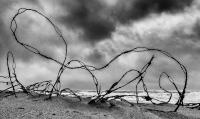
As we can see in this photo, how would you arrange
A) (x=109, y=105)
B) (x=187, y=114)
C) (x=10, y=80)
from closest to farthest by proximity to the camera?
1. (x=109, y=105)
2. (x=187, y=114)
3. (x=10, y=80)

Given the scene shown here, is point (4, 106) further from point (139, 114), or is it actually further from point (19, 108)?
point (139, 114)

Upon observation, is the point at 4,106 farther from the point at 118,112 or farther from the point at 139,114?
the point at 139,114

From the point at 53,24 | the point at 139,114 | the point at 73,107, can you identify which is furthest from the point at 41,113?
the point at 53,24

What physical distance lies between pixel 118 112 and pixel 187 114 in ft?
1.52

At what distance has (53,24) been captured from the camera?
6.27 feet

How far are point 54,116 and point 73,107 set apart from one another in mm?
191

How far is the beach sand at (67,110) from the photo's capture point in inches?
58.6

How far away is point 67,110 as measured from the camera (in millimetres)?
1580

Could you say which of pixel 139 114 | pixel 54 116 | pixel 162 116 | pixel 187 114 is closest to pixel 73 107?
pixel 54 116

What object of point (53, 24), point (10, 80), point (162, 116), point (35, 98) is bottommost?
point (162, 116)

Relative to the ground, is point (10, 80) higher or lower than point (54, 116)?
higher

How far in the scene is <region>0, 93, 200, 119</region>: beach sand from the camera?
58.6 inches

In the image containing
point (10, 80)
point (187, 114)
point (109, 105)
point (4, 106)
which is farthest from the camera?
point (10, 80)

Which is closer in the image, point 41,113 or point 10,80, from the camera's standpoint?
point 41,113
